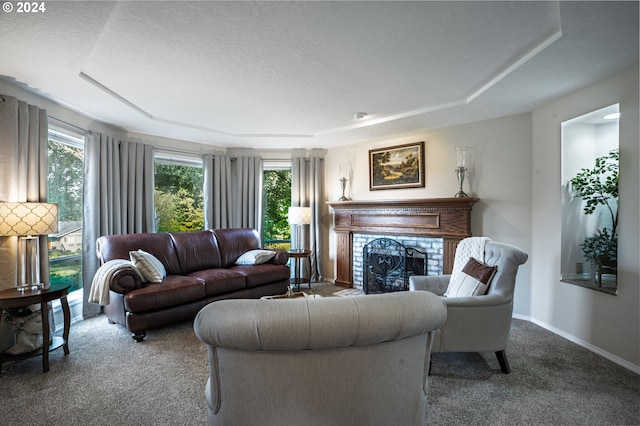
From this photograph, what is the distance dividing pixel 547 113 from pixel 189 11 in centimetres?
355

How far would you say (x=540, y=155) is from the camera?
334cm

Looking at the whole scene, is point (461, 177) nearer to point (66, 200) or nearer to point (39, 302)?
point (39, 302)

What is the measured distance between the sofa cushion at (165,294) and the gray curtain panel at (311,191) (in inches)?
89.7

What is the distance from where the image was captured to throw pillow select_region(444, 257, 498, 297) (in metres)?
2.37

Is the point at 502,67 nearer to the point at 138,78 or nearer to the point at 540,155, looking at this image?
the point at 540,155

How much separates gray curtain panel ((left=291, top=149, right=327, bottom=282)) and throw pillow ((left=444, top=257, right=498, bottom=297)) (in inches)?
114

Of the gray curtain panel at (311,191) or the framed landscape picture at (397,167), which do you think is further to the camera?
the gray curtain panel at (311,191)

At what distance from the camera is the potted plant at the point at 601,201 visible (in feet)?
8.91

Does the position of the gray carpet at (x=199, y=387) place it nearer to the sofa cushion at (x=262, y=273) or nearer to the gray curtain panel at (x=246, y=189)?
the sofa cushion at (x=262, y=273)

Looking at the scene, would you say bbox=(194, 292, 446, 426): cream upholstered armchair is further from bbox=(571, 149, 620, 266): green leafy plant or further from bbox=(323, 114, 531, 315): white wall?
bbox=(323, 114, 531, 315): white wall

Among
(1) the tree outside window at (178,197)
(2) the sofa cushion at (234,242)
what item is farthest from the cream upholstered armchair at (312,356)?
(1) the tree outside window at (178,197)

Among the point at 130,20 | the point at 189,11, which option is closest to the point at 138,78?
the point at 130,20

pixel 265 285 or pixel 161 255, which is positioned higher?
pixel 161 255

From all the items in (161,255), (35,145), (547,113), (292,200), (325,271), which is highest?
(547,113)
